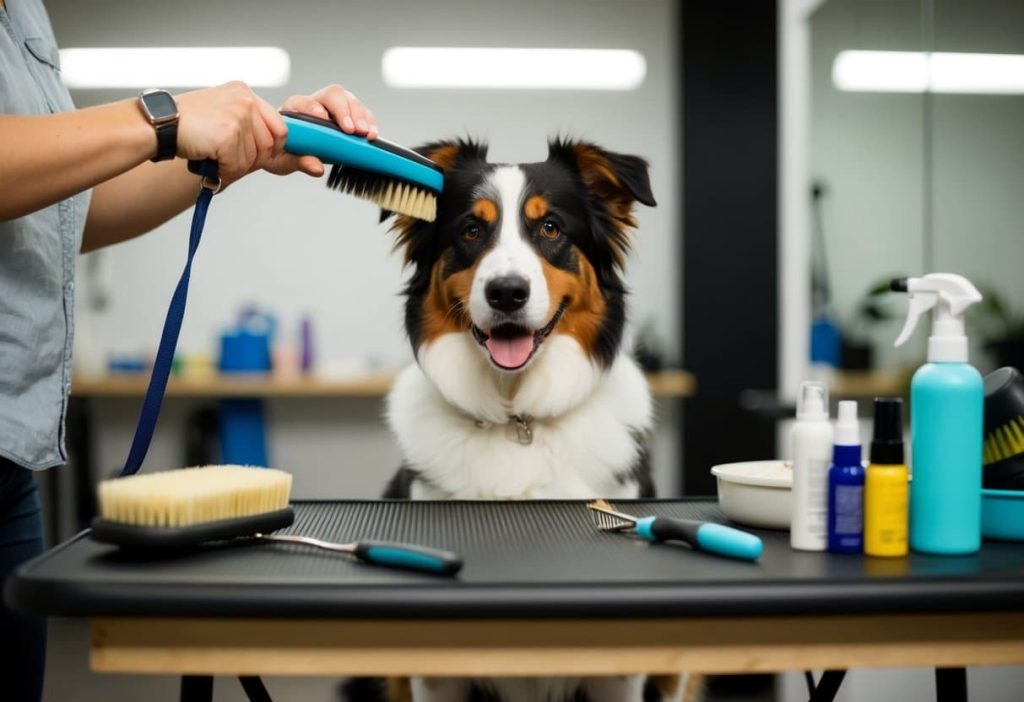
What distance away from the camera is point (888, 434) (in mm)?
891

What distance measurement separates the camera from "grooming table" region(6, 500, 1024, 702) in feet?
2.41

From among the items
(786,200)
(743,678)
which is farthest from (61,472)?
(786,200)

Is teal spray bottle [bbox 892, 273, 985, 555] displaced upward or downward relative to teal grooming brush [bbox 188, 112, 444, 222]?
downward

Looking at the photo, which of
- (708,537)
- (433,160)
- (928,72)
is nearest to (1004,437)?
(708,537)

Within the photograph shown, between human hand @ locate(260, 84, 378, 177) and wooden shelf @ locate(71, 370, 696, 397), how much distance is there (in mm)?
2545

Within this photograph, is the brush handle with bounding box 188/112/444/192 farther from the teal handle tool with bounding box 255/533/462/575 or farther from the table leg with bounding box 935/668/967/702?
the table leg with bounding box 935/668/967/702

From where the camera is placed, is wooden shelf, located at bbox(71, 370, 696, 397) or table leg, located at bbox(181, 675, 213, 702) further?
wooden shelf, located at bbox(71, 370, 696, 397)

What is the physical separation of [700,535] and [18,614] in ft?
3.05

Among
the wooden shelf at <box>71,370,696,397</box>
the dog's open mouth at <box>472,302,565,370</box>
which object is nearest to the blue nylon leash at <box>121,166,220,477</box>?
the dog's open mouth at <box>472,302,565,370</box>

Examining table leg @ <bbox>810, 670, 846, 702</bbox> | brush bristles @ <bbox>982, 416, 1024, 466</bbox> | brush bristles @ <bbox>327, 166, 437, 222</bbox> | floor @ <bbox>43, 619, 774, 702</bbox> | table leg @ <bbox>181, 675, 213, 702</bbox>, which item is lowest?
floor @ <bbox>43, 619, 774, 702</bbox>

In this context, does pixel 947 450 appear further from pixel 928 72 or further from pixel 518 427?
pixel 928 72

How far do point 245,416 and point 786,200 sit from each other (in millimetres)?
2581

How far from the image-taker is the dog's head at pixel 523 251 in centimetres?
162

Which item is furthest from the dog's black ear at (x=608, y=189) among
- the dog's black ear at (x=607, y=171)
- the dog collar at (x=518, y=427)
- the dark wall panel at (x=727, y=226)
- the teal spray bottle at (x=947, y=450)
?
the dark wall panel at (x=727, y=226)
